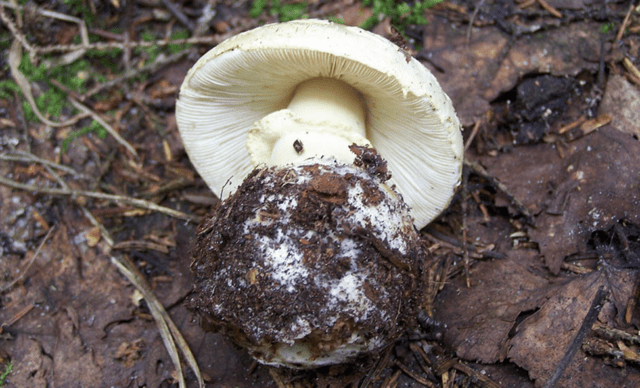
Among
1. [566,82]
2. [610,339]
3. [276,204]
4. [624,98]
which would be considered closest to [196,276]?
[276,204]

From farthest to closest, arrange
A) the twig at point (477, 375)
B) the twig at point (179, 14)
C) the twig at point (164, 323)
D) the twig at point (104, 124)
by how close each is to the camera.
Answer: the twig at point (179, 14) < the twig at point (104, 124) < the twig at point (164, 323) < the twig at point (477, 375)

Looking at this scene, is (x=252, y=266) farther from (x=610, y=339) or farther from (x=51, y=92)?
(x=51, y=92)

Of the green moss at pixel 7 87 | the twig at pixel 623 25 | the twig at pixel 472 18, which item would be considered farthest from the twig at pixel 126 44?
the twig at pixel 623 25

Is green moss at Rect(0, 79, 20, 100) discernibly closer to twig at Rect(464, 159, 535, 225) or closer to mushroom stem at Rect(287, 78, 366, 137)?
mushroom stem at Rect(287, 78, 366, 137)

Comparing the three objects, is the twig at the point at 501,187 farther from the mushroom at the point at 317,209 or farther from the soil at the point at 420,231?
the mushroom at the point at 317,209

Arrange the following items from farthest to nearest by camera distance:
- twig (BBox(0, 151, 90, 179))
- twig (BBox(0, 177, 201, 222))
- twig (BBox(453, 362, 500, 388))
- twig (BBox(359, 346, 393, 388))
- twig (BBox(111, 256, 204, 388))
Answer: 1. twig (BBox(0, 151, 90, 179))
2. twig (BBox(0, 177, 201, 222))
3. twig (BBox(111, 256, 204, 388))
4. twig (BBox(359, 346, 393, 388))
5. twig (BBox(453, 362, 500, 388))

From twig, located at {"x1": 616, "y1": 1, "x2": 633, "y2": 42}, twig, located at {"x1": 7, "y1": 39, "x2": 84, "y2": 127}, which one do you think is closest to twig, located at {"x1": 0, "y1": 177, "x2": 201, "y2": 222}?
twig, located at {"x1": 7, "y1": 39, "x2": 84, "y2": 127}

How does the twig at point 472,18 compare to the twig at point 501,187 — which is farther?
the twig at point 472,18

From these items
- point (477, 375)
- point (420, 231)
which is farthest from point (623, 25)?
point (477, 375)
